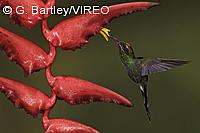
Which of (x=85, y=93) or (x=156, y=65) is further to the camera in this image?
(x=156, y=65)

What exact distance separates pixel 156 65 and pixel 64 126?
0.58 feet

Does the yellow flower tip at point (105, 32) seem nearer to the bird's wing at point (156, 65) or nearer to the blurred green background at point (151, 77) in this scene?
the bird's wing at point (156, 65)

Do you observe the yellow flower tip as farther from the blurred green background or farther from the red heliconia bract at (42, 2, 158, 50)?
the blurred green background

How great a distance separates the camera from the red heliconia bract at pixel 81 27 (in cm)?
55

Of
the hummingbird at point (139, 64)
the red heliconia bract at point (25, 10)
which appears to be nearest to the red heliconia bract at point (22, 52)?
the red heliconia bract at point (25, 10)

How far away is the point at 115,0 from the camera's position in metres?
1.20

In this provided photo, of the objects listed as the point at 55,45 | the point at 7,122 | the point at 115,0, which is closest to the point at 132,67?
the point at 55,45

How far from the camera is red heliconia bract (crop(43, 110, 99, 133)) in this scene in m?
0.60

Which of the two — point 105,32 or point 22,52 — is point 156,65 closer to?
point 105,32

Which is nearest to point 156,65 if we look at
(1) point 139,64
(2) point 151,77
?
(1) point 139,64

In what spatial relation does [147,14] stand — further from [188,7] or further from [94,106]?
[94,106]

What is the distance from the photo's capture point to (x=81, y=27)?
0.58 meters

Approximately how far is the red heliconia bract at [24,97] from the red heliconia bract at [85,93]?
28mm

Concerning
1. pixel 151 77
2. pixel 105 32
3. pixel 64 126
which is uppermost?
pixel 105 32
